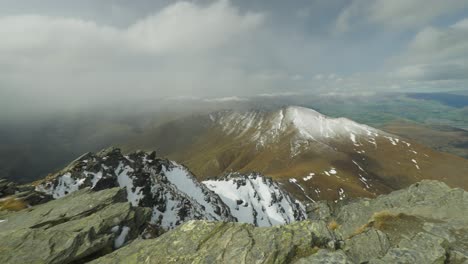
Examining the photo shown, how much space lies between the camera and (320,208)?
9625cm

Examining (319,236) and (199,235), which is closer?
(319,236)

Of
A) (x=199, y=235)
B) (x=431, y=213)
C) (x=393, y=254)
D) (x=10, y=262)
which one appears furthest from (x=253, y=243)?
(x=431, y=213)

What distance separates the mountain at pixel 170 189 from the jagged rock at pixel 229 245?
36681 millimetres

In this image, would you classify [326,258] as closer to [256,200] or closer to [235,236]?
[235,236]

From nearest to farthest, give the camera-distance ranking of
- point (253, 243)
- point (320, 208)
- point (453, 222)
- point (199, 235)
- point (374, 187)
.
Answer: point (253, 243) → point (199, 235) → point (453, 222) → point (320, 208) → point (374, 187)

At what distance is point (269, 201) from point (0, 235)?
86.0 m

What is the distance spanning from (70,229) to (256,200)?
78987 millimetres


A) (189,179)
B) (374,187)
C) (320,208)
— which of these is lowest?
(374,187)

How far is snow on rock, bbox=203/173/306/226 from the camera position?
8731 cm

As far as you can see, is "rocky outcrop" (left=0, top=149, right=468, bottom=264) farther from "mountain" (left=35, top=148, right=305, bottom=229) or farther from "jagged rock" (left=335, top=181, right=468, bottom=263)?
"mountain" (left=35, top=148, right=305, bottom=229)

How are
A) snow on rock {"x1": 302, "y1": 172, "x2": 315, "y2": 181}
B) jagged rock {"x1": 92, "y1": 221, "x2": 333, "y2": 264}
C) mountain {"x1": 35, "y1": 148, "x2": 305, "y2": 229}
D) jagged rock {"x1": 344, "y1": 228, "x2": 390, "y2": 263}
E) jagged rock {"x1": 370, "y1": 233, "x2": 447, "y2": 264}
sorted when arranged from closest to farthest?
jagged rock {"x1": 370, "y1": 233, "x2": 447, "y2": 264}, jagged rock {"x1": 92, "y1": 221, "x2": 333, "y2": 264}, jagged rock {"x1": 344, "y1": 228, "x2": 390, "y2": 263}, mountain {"x1": 35, "y1": 148, "x2": 305, "y2": 229}, snow on rock {"x1": 302, "y1": 172, "x2": 315, "y2": 181}

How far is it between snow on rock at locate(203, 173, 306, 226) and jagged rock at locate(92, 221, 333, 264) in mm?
67095

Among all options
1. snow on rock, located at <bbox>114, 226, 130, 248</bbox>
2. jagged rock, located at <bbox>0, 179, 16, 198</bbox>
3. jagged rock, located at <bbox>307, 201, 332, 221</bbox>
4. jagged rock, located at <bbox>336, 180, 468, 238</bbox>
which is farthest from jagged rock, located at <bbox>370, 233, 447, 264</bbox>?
jagged rock, located at <bbox>307, 201, 332, 221</bbox>

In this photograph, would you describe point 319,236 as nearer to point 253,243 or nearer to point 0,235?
point 253,243
